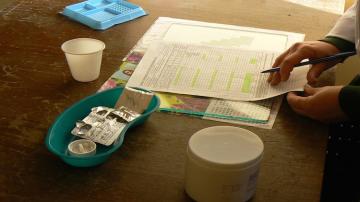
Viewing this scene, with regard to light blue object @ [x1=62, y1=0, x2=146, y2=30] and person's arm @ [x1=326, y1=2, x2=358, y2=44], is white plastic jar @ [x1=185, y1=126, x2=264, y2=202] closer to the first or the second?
person's arm @ [x1=326, y1=2, x2=358, y2=44]

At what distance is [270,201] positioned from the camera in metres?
0.61

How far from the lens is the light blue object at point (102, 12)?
1122 mm

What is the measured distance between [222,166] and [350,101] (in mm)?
324

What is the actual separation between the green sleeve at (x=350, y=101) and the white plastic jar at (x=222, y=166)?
0.24 meters

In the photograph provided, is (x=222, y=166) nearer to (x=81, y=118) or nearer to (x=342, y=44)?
(x=81, y=118)

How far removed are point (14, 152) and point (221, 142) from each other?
1.04 ft

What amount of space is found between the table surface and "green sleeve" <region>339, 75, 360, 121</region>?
0.16 ft

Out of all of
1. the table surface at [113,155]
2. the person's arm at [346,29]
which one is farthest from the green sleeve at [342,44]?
the table surface at [113,155]

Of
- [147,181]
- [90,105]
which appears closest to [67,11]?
[90,105]

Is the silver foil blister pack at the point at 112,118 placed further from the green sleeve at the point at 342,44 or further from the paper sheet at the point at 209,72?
the green sleeve at the point at 342,44

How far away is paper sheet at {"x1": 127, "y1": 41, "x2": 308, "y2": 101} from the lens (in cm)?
86

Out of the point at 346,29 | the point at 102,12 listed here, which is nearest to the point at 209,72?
the point at 346,29

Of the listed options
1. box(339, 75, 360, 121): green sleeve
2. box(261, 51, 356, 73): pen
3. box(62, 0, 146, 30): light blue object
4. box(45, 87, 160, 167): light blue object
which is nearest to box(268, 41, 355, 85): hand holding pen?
box(261, 51, 356, 73): pen

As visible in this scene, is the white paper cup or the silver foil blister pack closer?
the silver foil blister pack
